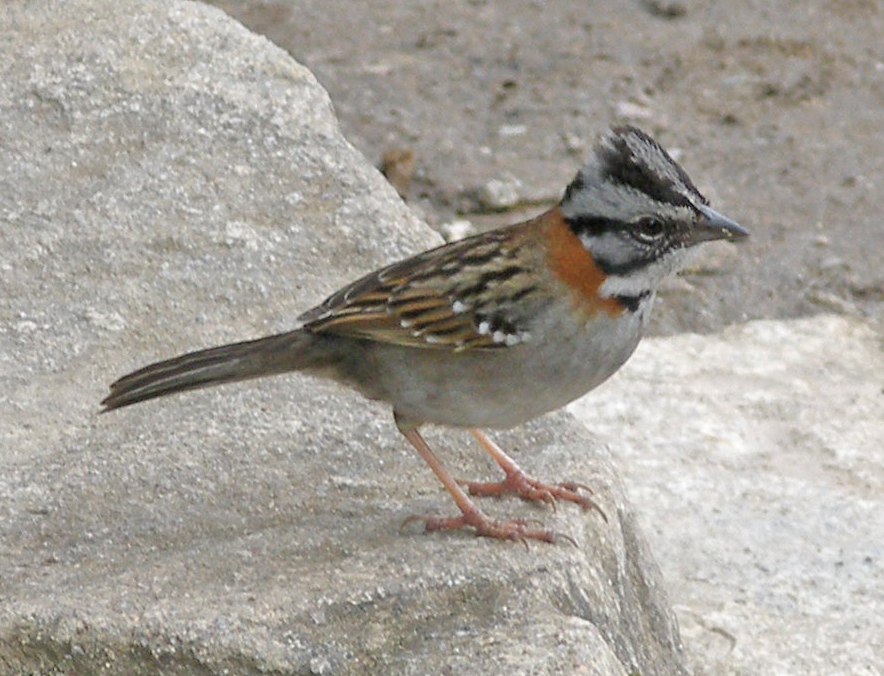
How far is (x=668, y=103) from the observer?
9.23m

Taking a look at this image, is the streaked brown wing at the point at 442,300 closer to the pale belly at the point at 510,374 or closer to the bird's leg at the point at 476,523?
the pale belly at the point at 510,374

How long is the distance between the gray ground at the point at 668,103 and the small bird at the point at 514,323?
10.2ft

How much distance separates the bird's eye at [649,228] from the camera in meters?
4.40

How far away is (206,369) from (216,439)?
378 mm

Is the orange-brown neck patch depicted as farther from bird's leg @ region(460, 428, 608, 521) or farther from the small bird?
bird's leg @ region(460, 428, 608, 521)

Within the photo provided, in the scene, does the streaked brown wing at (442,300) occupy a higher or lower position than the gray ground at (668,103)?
higher

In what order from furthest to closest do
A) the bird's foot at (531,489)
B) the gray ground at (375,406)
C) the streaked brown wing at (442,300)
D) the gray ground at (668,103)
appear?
the gray ground at (668,103) < the bird's foot at (531,489) < the streaked brown wing at (442,300) < the gray ground at (375,406)

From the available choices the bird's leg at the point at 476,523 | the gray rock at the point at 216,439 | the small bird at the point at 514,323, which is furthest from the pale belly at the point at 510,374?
the gray rock at the point at 216,439

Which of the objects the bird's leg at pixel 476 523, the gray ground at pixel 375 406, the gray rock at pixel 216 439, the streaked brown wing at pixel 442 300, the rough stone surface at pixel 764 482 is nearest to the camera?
the gray rock at pixel 216 439

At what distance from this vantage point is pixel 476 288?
462 centimetres

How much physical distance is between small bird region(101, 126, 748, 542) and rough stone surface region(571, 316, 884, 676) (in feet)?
4.06

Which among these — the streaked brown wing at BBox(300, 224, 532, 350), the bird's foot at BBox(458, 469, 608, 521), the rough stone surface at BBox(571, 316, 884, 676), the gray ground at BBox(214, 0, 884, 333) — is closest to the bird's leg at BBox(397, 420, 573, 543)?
the bird's foot at BBox(458, 469, 608, 521)

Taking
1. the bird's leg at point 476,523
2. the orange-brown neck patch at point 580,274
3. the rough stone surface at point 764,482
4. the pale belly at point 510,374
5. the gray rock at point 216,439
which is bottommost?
the rough stone surface at point 764,482

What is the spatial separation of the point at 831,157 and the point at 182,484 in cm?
524
